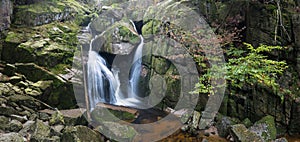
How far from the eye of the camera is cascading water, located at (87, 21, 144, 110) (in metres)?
8.61

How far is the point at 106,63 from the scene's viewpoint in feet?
33.3

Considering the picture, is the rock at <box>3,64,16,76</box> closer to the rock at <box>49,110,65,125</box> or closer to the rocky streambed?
the rocky streambed

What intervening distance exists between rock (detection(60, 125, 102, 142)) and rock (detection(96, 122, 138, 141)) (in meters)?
0.32

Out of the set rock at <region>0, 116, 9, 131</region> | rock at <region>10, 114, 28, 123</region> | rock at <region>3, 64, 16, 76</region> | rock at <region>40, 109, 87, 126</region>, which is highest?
rock at <region>3, 64, 16, 76</region>

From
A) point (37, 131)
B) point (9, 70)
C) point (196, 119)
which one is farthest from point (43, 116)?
point (196, 119)

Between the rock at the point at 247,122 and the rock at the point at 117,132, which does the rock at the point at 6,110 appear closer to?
the rock at the point at 117,132

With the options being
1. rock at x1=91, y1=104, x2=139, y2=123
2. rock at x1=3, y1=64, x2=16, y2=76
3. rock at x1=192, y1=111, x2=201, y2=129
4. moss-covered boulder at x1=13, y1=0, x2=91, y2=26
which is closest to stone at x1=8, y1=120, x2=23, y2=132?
rock at x1=91, y1=104, x2=139, y2=123

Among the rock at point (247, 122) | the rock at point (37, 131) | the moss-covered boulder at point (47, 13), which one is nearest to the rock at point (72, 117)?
the rock at point (37, 131)

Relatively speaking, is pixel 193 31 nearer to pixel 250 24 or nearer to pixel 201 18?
pixel 201 18

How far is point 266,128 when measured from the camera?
17.5ft

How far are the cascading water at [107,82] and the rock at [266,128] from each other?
4767 mm

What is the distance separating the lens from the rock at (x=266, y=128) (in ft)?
17.2

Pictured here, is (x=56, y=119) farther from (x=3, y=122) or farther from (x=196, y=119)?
(x=196, y=119)

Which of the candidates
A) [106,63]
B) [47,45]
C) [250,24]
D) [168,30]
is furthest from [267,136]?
[47,45]
